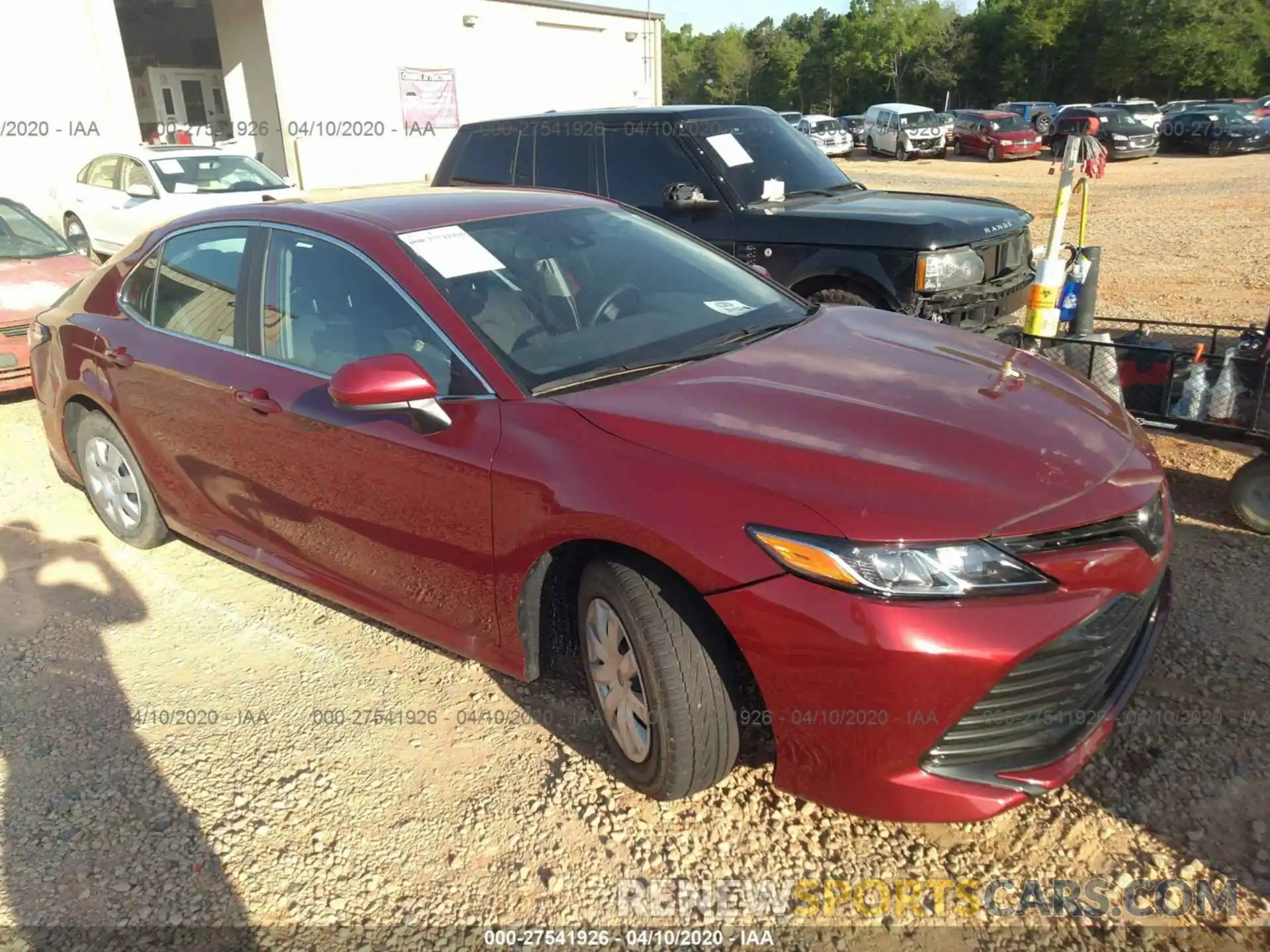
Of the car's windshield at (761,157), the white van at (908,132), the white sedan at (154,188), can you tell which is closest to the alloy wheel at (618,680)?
the car's windshield at (761,157)

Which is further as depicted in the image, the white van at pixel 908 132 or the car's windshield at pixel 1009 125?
the white van at pixel 908 132

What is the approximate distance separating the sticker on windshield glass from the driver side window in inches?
40.8

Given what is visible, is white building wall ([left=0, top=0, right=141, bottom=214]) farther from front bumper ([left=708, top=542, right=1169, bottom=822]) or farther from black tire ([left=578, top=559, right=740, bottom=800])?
front bumper ([left=708, top=542, right=1169, bottom=822])

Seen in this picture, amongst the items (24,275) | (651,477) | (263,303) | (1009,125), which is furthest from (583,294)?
(1009,125)

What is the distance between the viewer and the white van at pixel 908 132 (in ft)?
104

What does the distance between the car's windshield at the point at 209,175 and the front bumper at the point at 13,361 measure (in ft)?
18.7

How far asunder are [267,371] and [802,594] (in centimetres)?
219

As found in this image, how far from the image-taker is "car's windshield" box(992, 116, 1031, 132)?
98.0 ft

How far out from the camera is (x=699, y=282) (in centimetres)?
361

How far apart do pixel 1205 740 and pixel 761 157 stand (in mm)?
4858

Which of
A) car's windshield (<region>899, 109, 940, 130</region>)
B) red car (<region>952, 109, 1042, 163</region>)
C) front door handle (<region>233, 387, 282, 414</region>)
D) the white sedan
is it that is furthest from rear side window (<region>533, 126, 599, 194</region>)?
car's windshield (<region>899, 109, 940, 130</region>)

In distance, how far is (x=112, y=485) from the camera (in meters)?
4.54

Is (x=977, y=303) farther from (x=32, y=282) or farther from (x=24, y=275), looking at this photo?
(x=24, y=275)

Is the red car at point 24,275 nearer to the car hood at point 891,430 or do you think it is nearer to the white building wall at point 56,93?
the car hood at point 891,430
